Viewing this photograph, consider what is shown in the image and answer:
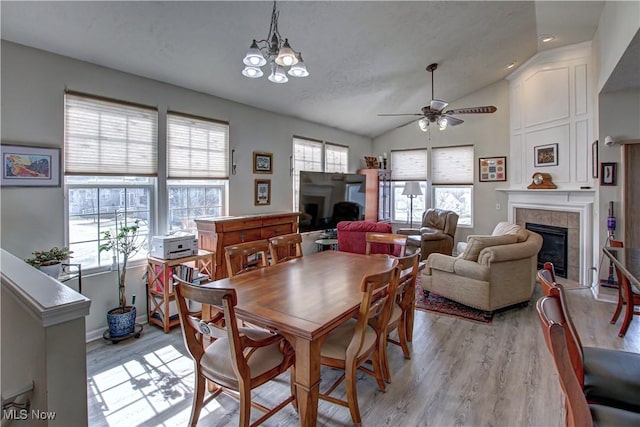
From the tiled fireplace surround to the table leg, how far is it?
486 centimetres

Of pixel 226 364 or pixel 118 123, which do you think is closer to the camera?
pixel 226 364

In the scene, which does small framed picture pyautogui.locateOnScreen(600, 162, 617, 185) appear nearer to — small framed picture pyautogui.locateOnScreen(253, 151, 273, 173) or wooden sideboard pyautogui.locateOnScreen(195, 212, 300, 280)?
wooden sideboard pyautogui.locateOnScreen(195, 212, 300, 280)

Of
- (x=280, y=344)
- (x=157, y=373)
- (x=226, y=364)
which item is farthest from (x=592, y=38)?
(x=157, y=373)

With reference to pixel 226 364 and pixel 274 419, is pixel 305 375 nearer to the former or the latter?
pixel 226 364

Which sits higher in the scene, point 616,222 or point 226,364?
point 616,222

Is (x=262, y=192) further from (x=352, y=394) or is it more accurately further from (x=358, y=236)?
(x=352, y=394)

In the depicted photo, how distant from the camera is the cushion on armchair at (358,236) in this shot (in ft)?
15.2

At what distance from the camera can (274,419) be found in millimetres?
2012

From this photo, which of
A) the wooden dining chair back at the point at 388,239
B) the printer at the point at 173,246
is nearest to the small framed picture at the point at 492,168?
the wooden dining chair back at the point at 388,239

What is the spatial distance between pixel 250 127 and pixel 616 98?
4.84 m

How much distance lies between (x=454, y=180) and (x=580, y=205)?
2.47 meters

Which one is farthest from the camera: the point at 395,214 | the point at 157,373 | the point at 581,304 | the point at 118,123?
the point at 395,214

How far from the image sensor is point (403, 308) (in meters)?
2.64

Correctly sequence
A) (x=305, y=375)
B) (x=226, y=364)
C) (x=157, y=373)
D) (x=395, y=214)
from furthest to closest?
(x=395, y=214), (x=157, y=373), (x=226, y=364), (x=305, y=375)
